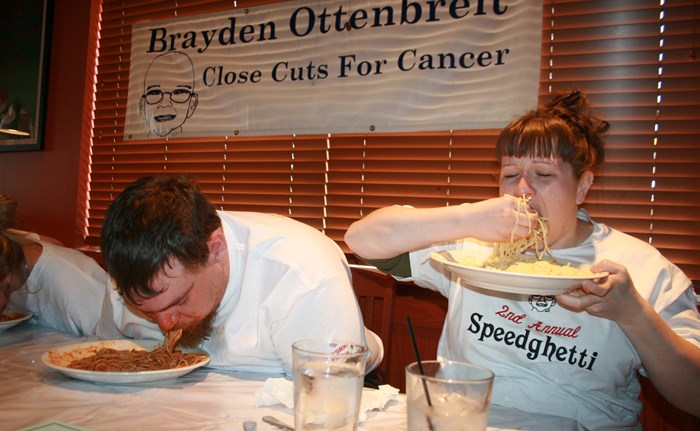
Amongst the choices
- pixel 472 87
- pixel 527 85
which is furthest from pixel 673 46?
pixel 472 87

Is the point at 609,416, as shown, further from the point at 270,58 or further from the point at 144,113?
the point at 144,113

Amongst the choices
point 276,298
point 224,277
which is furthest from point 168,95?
point 276,298

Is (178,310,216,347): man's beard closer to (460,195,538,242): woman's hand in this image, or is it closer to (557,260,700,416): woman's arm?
(460,195,538,242): woman's hand

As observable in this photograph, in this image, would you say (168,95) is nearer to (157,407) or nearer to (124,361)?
(124,361)

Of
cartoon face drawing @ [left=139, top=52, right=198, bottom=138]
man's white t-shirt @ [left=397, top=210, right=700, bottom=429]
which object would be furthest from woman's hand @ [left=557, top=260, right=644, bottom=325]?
cartoon face drawing @ [left=139, top=52, right=198, bottom=138]

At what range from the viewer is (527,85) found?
2475 mm

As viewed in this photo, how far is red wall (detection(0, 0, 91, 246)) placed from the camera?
377cm

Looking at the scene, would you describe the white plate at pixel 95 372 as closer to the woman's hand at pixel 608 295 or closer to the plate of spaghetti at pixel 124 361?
the plate of spaghetti at pixel 124 361

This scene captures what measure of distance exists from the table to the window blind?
153 centimetres

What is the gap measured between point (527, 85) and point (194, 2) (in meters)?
2.29

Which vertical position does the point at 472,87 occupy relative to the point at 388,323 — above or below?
above

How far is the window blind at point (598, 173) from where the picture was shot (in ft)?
7.37

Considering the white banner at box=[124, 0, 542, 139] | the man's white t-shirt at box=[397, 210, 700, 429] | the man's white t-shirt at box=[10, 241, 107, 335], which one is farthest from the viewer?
the white banner at box=[124, 0, 542, 139]

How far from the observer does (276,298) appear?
1465 mm
